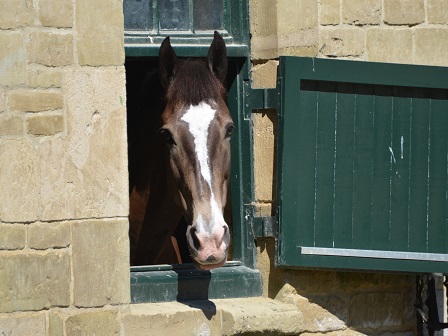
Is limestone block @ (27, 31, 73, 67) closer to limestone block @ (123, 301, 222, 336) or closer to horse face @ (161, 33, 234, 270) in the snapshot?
horse face @ (161, 33, 234, 270)

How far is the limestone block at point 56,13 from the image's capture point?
6332 millimetres

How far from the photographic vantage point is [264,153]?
7.23 meters

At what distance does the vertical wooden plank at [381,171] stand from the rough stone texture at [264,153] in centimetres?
58

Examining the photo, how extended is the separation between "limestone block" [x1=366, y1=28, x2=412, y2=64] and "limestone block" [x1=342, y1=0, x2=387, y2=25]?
0.21 feet

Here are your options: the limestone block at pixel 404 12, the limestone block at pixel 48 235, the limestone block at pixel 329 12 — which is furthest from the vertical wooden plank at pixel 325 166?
the limestone block at pixel 48 235

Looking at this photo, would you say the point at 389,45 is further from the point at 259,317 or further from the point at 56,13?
the point at 56,13

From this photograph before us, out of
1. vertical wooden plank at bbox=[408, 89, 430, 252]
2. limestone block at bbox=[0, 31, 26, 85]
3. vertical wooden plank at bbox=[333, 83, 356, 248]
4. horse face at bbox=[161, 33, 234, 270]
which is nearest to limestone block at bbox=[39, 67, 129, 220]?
limestone block at bbox=[0, 31, 26, 85]

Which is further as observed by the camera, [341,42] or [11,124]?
[341,42]

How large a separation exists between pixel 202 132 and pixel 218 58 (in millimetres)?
529

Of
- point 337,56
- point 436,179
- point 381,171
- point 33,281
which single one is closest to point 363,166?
point 381,171

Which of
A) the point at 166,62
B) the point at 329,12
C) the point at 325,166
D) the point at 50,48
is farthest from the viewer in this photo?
the point at 329,12

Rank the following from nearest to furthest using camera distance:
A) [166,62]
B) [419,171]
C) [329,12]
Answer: [166,62]
[329,12]
[419,171]

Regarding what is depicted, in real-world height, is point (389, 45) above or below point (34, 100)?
above

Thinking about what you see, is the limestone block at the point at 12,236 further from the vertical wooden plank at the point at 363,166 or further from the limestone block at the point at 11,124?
the vertical wooden plank at the point at 363,166
